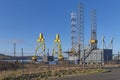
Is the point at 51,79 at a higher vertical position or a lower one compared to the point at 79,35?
lower

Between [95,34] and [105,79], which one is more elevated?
[95,34]

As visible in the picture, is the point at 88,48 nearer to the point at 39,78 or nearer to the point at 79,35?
the point at 79,35

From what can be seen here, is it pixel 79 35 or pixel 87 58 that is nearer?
pixel 87 58

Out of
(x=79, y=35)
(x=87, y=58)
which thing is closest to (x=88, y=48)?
(x=87, y=58)

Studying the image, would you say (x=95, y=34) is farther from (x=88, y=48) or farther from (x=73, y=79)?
(x=73, y=79)

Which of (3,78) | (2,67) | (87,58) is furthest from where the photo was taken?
(87,58)

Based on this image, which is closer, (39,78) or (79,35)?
(39,78)

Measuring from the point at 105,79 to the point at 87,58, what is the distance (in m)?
54.9

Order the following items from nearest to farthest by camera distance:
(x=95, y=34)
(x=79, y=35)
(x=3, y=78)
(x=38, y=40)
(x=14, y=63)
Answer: (x=3, y=78) → (x=14, y=63) → (x=38, y=40) → (x=95, y=34) → (x=79, y=35)

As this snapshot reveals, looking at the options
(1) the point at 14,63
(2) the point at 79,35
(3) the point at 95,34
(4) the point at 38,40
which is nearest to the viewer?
(1) the point at 14,63

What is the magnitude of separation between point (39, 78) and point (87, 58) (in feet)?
178

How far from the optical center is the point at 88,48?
82.4 metres

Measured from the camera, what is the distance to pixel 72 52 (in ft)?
298

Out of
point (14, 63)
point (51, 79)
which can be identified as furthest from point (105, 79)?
point (14, 63)
